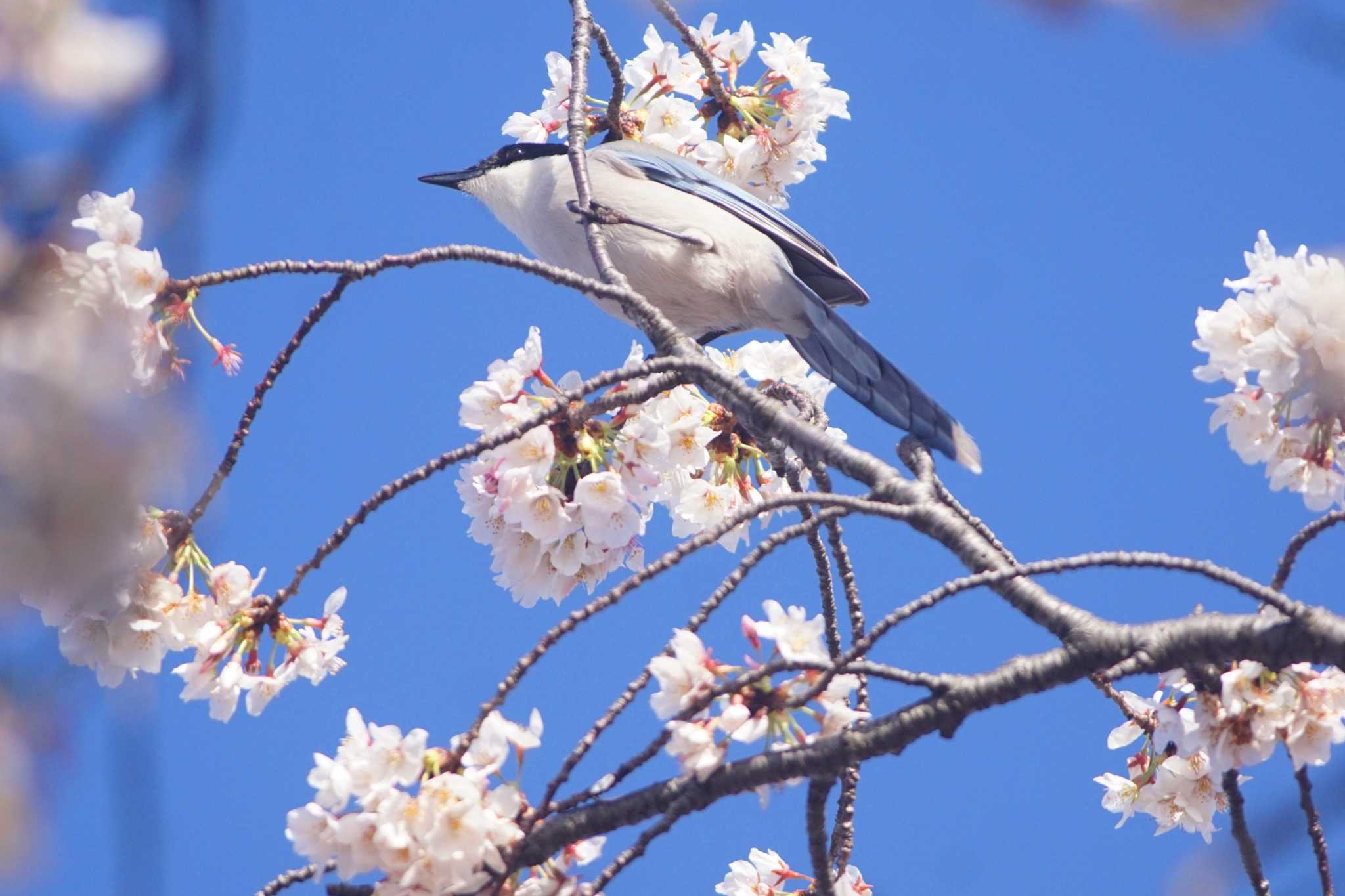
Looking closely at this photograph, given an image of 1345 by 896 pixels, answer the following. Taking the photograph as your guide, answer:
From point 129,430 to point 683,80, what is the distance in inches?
107

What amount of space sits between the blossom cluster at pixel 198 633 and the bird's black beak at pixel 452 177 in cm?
242

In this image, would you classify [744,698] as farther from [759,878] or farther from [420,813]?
[759,878]

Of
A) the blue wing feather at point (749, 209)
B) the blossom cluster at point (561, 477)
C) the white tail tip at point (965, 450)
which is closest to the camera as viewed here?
the blossom cluster at point (561, 477)

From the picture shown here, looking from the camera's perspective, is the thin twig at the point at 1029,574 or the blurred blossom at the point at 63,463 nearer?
the blurred blossom at the point at 63,463

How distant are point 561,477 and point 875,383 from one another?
38.4 inches

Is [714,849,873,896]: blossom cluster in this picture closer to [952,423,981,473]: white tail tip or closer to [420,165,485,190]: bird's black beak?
[952,423,981,473]: white tail tip

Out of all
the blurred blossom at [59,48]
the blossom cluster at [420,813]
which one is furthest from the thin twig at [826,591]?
the blurred blossom at [59,48]

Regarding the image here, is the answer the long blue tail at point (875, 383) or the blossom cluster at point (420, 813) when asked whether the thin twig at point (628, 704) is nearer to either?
the blossom cluster at point (420, 813)

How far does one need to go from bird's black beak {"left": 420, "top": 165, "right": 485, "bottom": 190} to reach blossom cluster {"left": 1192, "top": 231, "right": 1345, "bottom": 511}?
2672 millimetres

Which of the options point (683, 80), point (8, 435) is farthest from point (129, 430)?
point (683, 80)

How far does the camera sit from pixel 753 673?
1.47 metres

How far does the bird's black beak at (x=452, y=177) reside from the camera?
4.21 m

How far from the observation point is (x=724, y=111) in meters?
A: 3.59

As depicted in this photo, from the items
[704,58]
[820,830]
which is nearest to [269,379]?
[820,830]
